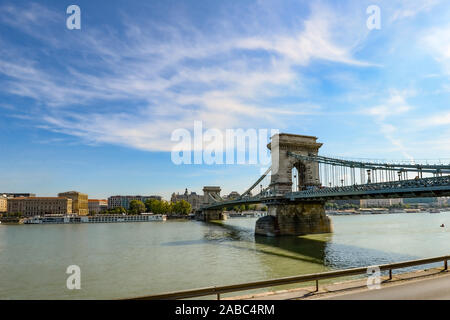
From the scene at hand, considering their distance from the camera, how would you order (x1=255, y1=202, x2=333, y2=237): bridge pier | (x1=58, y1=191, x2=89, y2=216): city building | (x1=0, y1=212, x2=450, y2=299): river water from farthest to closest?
(x1=58, y1=191, x2=89, y2=216): city building < (x1=255, y1=202, x2=333, y2=237): bridge pier < (x1=0, y1=212, x2=450, y2=299): river water

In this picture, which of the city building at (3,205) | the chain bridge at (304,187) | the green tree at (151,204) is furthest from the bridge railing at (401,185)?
the city building at (3,205)

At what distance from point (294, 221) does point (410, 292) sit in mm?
38562

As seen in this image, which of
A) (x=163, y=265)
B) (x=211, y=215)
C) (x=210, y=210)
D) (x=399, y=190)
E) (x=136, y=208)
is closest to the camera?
(x=163, y=265)

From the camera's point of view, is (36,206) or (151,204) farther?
(151,204)

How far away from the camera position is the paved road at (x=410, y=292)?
8297 millimetres

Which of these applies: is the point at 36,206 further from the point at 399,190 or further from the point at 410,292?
the point at 410,292

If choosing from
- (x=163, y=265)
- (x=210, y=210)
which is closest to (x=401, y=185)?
(x=163, y=265)

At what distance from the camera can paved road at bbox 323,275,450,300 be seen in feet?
27.2

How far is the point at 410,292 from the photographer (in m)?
8.84

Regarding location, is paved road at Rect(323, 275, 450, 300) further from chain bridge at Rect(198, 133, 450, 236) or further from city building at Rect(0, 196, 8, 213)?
city building at Rect(0, 196, 8, 213)

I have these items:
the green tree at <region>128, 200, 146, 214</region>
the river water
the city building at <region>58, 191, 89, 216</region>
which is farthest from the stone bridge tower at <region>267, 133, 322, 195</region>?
the city building at <region>58, 191, 89, 216</region>

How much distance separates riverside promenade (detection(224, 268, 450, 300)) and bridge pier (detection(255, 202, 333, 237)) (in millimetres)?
35590
